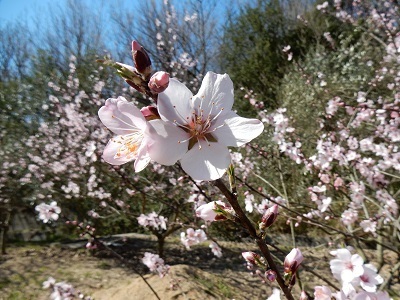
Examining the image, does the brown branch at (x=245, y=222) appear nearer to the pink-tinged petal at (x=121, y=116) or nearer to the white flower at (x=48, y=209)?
the pink-tinged petal at (x=121, y=116)

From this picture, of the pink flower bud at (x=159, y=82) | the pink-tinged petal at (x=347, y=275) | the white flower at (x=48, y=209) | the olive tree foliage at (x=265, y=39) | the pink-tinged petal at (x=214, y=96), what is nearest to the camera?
the pink flower bud at (x=159, y=82)

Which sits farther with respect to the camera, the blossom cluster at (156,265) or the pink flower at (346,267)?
the blossom cluster at (156,265)

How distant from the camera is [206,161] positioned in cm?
66

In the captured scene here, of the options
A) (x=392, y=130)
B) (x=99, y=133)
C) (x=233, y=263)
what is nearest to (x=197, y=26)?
(x=99, y=133)

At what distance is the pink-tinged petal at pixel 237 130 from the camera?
0.68 m

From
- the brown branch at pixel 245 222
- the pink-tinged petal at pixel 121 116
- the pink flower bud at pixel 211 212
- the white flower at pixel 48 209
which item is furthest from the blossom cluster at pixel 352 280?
the white flower at pixel 48 209

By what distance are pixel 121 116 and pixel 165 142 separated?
0.11m

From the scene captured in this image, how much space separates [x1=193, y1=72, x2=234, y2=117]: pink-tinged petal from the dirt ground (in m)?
2.05

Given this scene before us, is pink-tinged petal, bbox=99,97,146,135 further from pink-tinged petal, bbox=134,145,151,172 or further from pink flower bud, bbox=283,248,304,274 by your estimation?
pink flower bud, bbox=283,248,304,274

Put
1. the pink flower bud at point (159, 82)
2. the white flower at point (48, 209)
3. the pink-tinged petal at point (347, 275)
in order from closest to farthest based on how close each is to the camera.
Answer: the pink flower bud at point (159, 82) → the pink-tinged petal at point (347, 275) → the white flower at point (48, 209)

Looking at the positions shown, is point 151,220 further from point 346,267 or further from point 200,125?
point 200,125

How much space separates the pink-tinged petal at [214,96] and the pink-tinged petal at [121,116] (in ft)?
0.42

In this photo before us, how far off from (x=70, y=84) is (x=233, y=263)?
528 cm

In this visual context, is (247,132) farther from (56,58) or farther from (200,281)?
(56,58)
